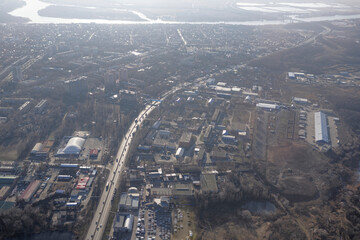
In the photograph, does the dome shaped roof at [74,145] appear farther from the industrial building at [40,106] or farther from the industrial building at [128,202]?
the industrial building at [40,106]

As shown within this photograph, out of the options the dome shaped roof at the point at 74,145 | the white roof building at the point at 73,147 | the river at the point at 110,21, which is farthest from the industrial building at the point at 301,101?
the river at the point at 110,21

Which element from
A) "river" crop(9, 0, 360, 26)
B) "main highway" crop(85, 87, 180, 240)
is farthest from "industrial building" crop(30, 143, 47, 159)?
"river" crop(9, 0, 360, 26)

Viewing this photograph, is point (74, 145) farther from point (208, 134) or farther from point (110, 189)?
Answer: point (208, 134)

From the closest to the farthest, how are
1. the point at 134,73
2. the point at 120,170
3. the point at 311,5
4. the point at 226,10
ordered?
1. the point at 120,170
2. the point at 134,73
3. the point at 226,10
4. the point at 311,5

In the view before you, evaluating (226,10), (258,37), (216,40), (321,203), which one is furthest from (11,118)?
(226,10)

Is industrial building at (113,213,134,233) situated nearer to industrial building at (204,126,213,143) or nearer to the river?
industrial building at (204,126,213,143)

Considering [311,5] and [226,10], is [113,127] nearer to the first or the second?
[226,10]
